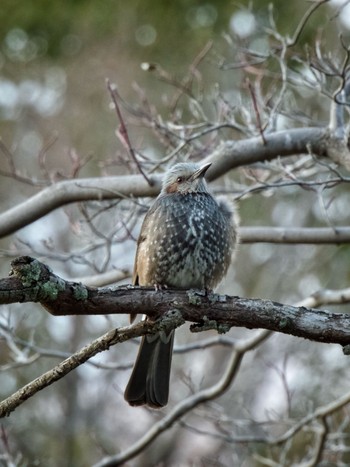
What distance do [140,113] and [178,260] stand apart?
1222mm

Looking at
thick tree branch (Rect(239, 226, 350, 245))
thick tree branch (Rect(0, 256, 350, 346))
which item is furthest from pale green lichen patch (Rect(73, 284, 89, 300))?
thick tree branch (Rect(239, 226, 350, 245))

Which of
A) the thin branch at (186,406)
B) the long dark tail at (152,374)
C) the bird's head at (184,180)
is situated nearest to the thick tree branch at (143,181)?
the bird's head at (184,180)

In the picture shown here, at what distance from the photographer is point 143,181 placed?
5.11 meters

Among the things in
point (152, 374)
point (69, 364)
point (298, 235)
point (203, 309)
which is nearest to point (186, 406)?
point (152, 374)

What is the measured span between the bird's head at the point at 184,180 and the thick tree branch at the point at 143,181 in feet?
0.24

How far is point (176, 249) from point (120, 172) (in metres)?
3.24

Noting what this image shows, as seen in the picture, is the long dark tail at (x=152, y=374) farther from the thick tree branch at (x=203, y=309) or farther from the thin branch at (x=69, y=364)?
the thin branch at (x=69, y=364)

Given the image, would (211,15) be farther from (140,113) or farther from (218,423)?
(218,423)

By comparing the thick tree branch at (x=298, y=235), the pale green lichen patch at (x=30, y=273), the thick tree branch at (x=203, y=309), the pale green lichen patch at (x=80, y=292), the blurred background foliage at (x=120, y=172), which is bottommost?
the pale green lichen patch at (x=30, y=273)

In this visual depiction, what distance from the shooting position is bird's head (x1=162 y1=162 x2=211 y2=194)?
497 cm

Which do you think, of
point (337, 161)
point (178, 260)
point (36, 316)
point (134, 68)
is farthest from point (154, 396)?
point (134, 68)

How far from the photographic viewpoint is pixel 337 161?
5055mm

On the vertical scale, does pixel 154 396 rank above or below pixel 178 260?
below

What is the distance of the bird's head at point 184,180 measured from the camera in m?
4.97
